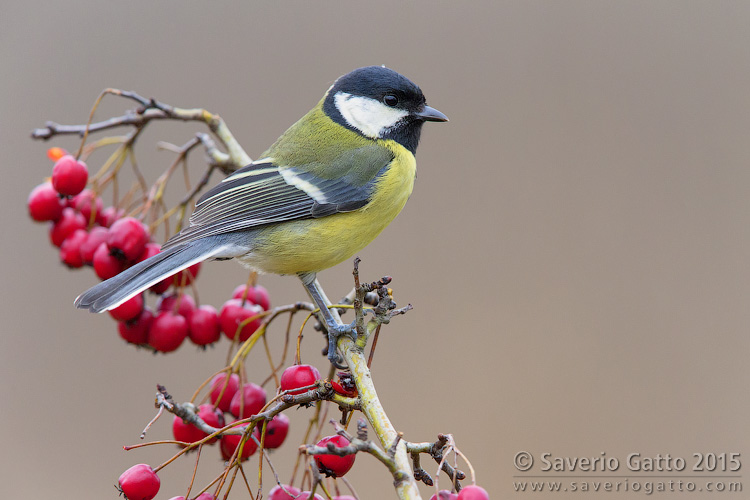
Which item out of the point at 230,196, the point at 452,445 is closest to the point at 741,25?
the point at 230,196

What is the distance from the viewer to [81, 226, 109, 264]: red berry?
6.87 feet

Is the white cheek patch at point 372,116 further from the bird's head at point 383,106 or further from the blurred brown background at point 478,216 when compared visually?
the blurred brown background at point 478,216

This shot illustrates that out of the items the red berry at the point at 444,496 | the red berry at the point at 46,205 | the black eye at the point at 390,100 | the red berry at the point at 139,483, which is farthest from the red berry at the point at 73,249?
the red berry at the point at 444,496

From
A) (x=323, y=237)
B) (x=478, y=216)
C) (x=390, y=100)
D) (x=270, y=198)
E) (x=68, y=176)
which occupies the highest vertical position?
(x=390, y=100)

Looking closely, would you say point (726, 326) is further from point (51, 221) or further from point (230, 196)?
point (51, 221)

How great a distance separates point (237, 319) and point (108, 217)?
23.7 inches

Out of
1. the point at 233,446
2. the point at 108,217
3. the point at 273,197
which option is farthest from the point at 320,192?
the point at 233,446

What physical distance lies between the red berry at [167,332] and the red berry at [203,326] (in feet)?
0.11

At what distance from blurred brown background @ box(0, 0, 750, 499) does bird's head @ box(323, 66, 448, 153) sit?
141 cm

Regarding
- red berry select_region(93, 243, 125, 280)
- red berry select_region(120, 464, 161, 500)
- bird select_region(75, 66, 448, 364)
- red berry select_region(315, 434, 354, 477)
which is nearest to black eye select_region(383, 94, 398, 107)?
bird select_region(75, 66, 448, 364)

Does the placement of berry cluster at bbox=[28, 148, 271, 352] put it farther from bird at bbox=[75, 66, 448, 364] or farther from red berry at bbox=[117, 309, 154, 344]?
bird at bbox=[75, 66, 448, 364]

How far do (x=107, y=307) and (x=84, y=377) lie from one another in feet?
7.16

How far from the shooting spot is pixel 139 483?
1.45m

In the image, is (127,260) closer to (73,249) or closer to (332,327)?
(73,249)
